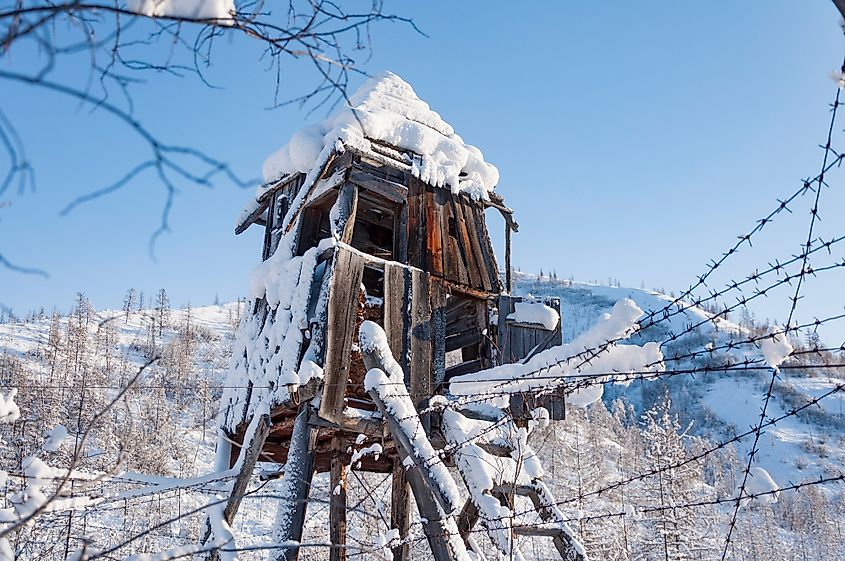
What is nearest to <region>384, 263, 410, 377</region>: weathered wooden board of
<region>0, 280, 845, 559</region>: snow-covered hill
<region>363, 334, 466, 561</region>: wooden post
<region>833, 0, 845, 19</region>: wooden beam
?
<region>363, 334, 466, 561</region>: wooden post

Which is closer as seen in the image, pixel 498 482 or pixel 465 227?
pixel 498 482

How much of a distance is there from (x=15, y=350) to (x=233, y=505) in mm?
74890

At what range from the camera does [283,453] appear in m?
10.9

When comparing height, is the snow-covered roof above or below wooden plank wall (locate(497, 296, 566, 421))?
above

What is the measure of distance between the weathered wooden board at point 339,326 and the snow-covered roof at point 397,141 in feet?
5.41

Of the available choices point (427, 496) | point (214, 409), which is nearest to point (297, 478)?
point (427, 496)

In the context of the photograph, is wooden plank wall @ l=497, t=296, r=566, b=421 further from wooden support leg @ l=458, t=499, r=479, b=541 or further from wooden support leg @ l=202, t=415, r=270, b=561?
wooden support leg @ l=202, t=415, r=270, b=561

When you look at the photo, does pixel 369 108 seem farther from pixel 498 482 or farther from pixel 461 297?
pixel 498 482

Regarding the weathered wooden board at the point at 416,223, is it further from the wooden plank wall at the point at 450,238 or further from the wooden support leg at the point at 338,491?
the wooden support leg at the point at 338,491

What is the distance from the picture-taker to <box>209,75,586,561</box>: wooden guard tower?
7.60 m

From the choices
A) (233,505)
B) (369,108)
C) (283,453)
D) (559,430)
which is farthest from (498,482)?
(559,430)

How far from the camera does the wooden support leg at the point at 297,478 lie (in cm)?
757

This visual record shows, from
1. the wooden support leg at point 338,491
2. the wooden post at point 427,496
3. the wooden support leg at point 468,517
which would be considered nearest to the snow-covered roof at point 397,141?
the wooden post at point 427,496

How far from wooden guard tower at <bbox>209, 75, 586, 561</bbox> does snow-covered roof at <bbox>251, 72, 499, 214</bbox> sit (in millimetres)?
147
